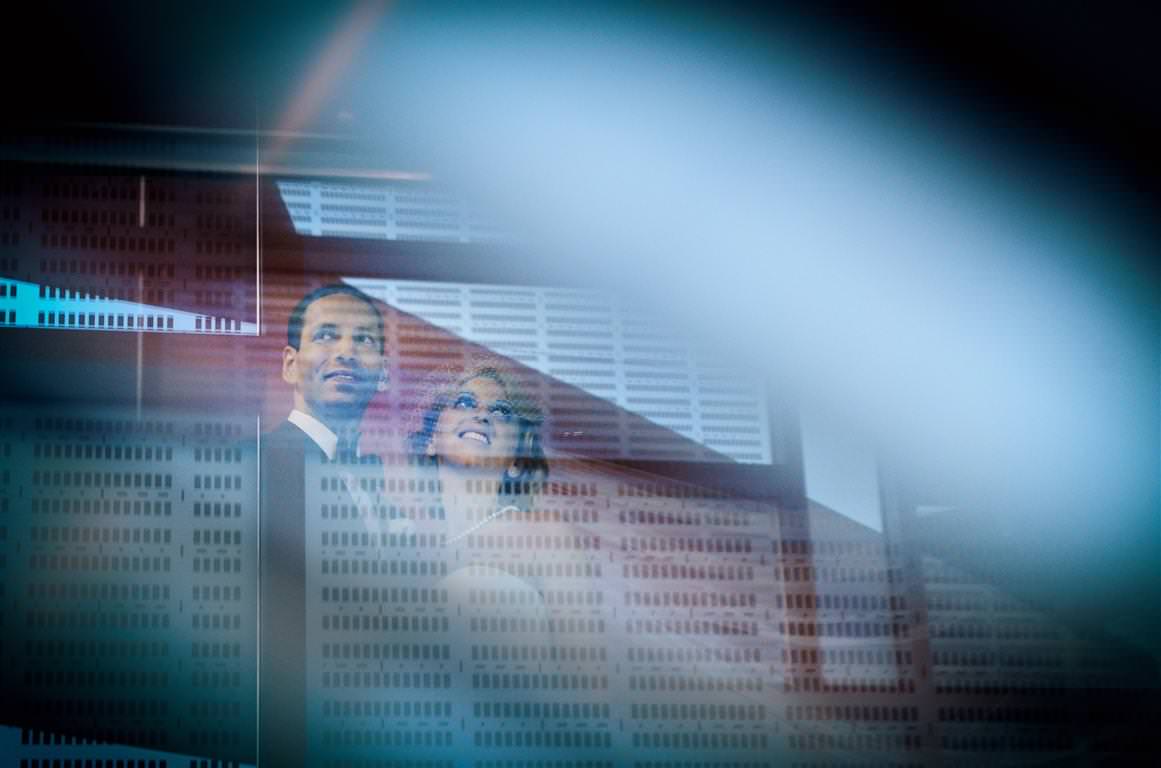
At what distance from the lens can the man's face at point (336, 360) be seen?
2.20 meters

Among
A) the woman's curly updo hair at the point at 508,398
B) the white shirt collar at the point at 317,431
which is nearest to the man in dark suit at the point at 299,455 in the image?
the white shirt collar at the point at 317,431

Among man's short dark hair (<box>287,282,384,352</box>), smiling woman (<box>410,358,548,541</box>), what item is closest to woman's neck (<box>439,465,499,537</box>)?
smiling woman (<box>410,358,548,541</box>)

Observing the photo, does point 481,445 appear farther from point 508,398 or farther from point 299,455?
point 299,455

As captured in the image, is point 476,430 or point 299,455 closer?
point 299,455

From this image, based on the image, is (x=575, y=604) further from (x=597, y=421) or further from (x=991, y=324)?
(x=991, y=324)

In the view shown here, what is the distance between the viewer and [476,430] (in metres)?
2.26

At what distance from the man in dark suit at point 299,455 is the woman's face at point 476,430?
0.53 feet

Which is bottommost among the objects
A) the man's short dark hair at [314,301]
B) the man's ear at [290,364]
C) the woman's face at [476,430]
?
the woman's face at [476,430]

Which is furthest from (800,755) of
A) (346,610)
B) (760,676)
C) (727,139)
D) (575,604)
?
(727,139)

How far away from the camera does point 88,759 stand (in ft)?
6.57

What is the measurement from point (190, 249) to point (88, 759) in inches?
40.1

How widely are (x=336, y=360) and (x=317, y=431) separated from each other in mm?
158

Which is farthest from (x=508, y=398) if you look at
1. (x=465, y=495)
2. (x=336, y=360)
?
(x=336, y=360)

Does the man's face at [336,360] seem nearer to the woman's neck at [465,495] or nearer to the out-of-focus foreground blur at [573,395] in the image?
the out-of-focus foreground blur at [573,395]
